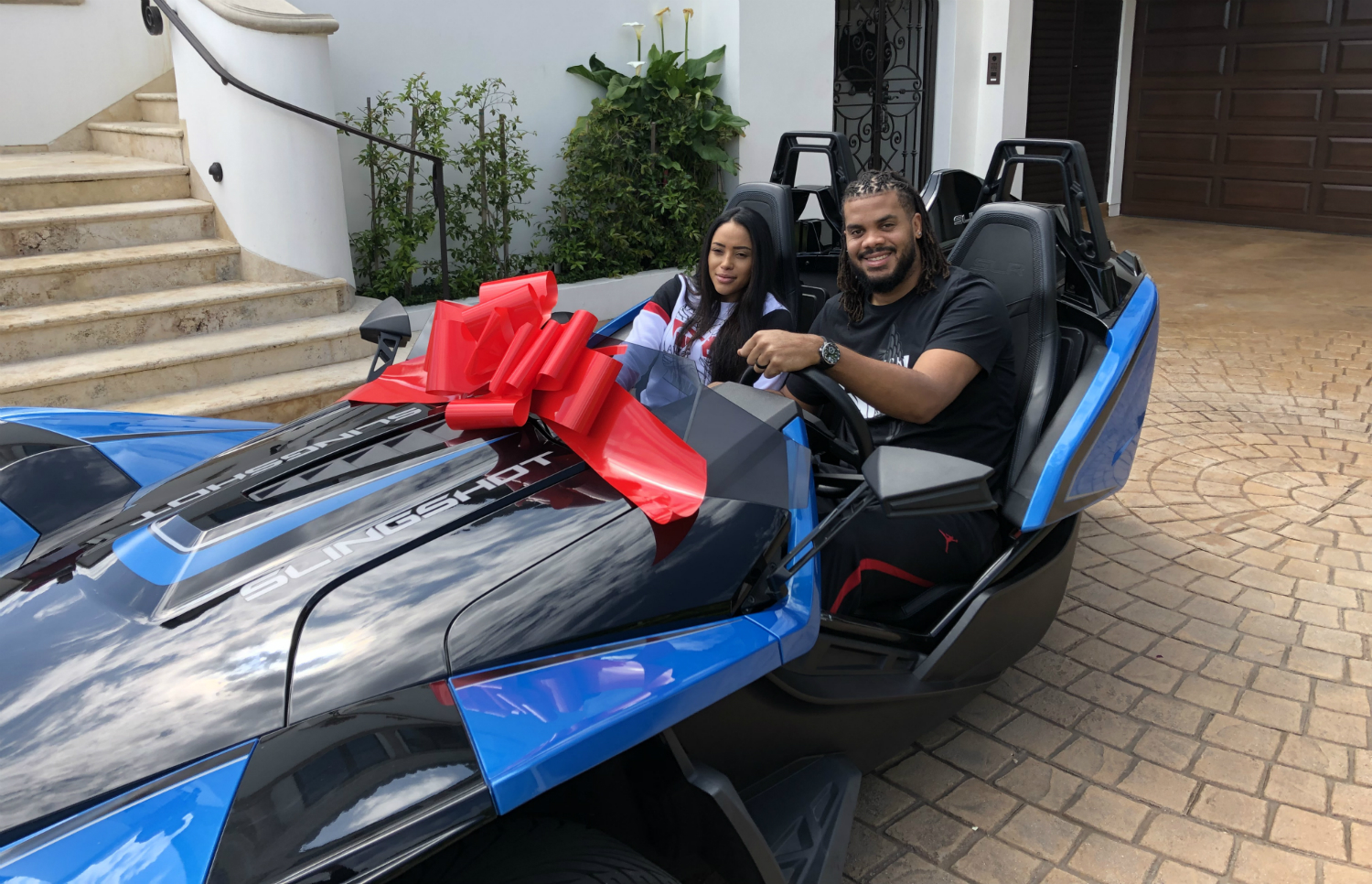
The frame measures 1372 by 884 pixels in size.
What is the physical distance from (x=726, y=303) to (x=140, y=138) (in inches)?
188

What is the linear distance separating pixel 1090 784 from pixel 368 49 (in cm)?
579

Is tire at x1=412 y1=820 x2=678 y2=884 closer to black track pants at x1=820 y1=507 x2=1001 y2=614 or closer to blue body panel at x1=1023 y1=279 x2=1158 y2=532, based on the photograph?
black track pants at x1=820 y1=507 x2=1001 y2=614

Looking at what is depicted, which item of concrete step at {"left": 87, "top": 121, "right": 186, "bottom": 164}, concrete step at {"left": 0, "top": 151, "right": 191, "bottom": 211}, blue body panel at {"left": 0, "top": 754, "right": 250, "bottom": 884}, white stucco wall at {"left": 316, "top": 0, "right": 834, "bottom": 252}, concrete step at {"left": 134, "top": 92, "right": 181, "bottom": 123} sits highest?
white stucco wall at {"left": 316, "top": 0, "right": 834, "bottom": 252}

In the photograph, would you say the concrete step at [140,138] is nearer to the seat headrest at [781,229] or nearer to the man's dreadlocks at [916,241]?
the seat headrest at [781,229]

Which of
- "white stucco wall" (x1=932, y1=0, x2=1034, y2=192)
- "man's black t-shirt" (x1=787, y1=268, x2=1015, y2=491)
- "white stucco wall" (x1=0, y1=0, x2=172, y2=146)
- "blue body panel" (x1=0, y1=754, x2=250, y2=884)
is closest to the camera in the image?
"blue body panel" (x1=0, y1=754, x2=250, y2=884)

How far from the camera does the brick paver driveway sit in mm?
2131

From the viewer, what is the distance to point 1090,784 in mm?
2350

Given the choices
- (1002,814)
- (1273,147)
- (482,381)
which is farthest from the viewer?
(1273,147)

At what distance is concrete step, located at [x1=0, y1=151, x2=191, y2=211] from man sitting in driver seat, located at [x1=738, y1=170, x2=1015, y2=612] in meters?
4.55

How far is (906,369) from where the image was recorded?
2.27 meters

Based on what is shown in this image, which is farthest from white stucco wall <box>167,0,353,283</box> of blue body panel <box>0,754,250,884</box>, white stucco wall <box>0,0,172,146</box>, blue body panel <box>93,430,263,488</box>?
blue body panel <box>0,754,250,884</box>

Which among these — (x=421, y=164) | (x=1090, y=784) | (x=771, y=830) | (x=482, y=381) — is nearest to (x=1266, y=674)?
(x=1090, y=784)

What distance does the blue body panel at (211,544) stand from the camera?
154 centimetres

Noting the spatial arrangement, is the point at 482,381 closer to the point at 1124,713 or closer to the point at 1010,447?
the point at 1010,447
